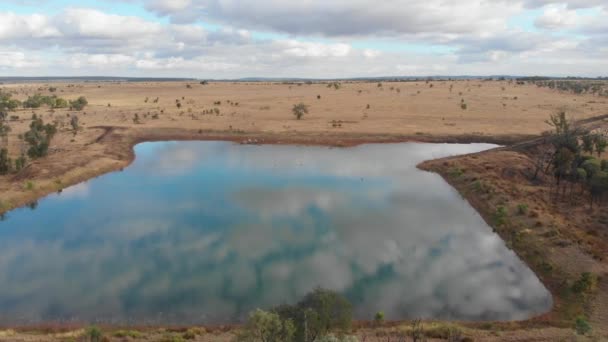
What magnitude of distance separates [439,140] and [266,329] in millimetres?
49694

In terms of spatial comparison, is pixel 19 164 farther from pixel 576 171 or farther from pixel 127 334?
pixel 576 171

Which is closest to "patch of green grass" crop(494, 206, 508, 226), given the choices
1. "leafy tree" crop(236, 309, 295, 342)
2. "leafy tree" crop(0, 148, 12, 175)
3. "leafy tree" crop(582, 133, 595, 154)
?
"leafy tree" crop(582, 133, 595, 154)

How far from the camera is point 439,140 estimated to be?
58438mm

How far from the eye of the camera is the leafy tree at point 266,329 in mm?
13664

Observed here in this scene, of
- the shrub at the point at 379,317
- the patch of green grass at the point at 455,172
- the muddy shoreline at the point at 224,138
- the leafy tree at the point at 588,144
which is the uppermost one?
the leafy tree at the point at 588,144

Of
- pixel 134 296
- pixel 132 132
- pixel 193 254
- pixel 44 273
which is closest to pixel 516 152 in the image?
pixel 193 254

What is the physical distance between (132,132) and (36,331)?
4677cm

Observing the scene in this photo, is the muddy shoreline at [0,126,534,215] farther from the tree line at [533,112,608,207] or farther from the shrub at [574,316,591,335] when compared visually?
the shrub at [574,316,591,335]

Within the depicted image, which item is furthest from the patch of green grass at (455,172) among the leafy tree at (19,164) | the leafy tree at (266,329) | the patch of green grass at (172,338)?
the leafy tree at (19,164)

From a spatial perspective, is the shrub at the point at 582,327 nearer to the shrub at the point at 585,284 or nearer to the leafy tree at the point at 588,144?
the shrub at the point at 585,284

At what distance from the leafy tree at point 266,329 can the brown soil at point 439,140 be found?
3.97 m

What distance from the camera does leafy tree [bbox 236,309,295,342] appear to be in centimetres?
1366

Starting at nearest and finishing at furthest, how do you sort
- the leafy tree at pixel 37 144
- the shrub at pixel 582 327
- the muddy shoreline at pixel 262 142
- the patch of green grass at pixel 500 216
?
the shrub at pixel 582 327 → the muddy shoreline at pixel 262 142 → the patch of green grass at pixel 500 216 → the leafy tree at pixel 37 144

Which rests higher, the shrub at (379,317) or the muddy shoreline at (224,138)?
the muddy shoreline at (224,138)
